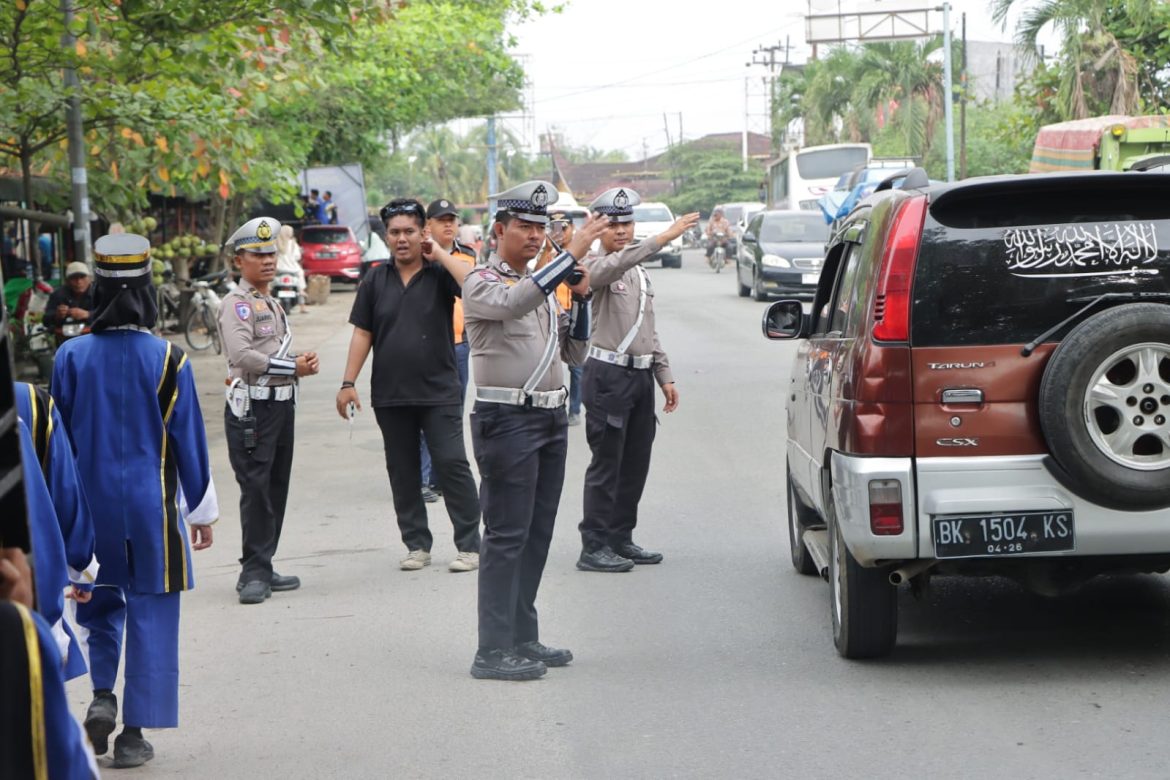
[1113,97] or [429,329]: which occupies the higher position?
[1113,97]

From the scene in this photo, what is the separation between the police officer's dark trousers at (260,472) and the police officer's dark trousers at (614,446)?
61.4 inches

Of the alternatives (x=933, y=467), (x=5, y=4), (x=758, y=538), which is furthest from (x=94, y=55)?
(x=933, y=467)

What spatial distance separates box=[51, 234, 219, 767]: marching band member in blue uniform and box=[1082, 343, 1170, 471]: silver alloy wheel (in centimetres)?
315

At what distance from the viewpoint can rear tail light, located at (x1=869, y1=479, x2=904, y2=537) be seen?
18.6 feet

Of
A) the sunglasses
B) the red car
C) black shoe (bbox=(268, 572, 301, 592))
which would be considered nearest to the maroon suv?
the sunglasses

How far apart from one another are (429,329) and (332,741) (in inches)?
129

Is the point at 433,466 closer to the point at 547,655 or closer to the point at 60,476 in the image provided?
the point at 547,655

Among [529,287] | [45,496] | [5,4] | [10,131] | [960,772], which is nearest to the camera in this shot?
[45,496]

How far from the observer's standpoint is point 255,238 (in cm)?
782

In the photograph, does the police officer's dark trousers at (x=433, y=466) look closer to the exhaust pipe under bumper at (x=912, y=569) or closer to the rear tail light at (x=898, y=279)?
the exhaust pipe under bumper at (x=912, y=569)

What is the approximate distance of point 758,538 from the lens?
911 cm

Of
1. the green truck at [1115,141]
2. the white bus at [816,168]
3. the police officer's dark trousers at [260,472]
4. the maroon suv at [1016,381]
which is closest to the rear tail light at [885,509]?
the maroon suv at [1016,381]

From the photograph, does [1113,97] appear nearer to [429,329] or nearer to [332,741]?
[429,329]

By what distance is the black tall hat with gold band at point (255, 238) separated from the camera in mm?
7824
